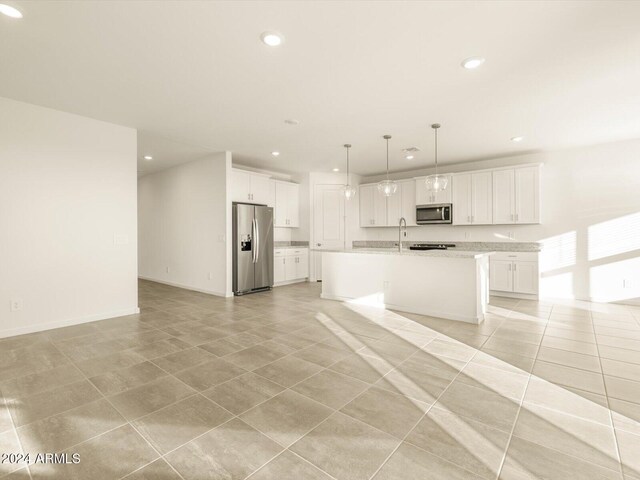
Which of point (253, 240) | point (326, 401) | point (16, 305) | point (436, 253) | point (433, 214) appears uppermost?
point (433, 214)

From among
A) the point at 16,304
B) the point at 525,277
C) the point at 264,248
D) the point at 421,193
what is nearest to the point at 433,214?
the point at 421,193

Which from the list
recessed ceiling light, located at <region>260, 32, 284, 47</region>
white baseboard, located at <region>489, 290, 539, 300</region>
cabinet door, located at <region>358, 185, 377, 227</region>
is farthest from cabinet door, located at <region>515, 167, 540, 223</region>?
recessed ceiling light, located at <region>260, 32, 284, 47</region>

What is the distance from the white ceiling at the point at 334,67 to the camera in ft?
7.11

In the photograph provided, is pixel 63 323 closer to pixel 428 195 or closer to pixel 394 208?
pixel 394 208

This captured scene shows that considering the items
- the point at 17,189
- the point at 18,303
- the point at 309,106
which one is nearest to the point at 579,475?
the point at 309,106

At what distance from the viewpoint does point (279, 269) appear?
271 inches

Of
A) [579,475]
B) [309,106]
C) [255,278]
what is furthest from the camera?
[255,278]

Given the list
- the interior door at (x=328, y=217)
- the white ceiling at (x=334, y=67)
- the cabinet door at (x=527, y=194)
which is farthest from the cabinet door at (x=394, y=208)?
the white ceiling at (x=334, y=67)

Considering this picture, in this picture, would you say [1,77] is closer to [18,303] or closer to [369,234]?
[18,303]

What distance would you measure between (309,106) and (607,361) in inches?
156

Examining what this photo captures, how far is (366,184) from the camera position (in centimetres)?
774

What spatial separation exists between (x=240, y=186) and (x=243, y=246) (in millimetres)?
1249

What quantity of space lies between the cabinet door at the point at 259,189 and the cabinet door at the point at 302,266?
1613mm

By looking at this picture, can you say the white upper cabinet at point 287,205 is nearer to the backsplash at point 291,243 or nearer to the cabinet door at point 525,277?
the backsplash at point 291,243
